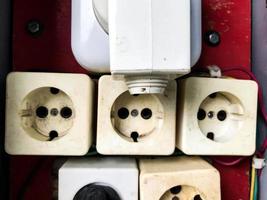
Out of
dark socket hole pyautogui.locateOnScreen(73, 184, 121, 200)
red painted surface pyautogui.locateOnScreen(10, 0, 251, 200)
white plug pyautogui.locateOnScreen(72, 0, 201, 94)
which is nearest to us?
white plug pyautogui.locateOnScreen(72, 0, 201, 94)

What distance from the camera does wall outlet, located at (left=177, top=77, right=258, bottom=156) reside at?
→ 1.68ft

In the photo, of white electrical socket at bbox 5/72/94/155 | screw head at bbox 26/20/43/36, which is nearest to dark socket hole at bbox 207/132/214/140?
white electrical socket at bbox 5/72/94/155

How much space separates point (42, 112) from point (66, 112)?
1.6 inches

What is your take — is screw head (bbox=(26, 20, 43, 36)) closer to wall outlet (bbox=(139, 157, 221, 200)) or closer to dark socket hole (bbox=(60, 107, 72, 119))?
dark socket hole (bbox=(60, 107, 72, 119))

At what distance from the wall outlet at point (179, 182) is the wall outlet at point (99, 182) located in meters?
0.02

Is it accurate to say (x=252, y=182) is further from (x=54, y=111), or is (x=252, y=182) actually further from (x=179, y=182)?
(x=54, y=111)

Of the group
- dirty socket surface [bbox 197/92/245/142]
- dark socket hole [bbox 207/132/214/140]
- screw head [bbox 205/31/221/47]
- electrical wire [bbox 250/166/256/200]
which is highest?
screw head [bbox 205/31/221/47]

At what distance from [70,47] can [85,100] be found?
14 cm

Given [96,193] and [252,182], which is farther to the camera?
[252,182]

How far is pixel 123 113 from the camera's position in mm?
542

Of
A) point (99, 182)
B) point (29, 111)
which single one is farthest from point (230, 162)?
point (29, 111)

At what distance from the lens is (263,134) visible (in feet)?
2.00

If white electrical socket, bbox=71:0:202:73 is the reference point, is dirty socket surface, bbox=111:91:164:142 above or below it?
below

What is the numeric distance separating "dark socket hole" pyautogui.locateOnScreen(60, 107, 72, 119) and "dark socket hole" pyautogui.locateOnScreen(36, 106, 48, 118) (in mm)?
27
